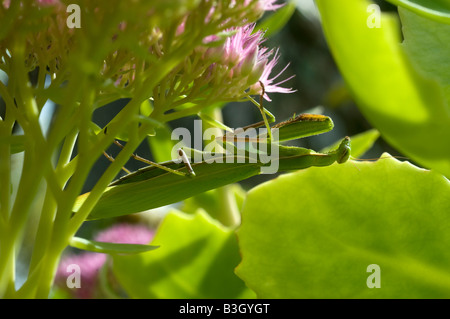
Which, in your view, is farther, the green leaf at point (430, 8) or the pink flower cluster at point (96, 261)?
the pink flower cluster at point (96, 261)

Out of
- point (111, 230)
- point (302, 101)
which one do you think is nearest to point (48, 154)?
point (111, 230)

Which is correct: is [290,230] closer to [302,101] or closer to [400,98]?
[400,98]

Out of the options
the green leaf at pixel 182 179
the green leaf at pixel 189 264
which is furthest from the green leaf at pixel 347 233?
the green leaf at pixel 189 264

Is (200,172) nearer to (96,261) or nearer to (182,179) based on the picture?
(182,179)

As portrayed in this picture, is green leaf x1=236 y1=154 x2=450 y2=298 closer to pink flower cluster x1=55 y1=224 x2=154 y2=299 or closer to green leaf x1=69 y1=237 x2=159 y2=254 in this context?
green leaf x1=69 y1=237 x2=159 y2=254

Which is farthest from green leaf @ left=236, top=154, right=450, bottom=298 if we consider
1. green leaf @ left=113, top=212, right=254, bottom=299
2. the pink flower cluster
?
the pink flower cluster

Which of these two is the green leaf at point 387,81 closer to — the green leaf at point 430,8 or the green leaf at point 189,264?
the green leaf at point 430,8

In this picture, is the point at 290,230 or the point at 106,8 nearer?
the point at 106,8

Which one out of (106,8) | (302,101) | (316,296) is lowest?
(316,296)
